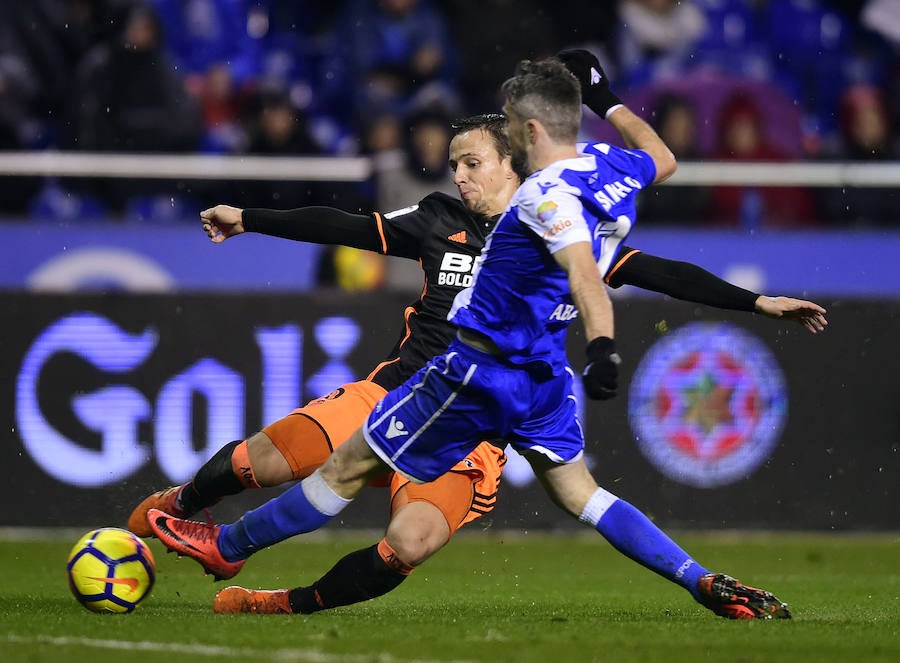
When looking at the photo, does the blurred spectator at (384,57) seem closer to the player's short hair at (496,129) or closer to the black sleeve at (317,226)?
the player's short hair at (496,129)

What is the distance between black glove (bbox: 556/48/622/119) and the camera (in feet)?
20.3

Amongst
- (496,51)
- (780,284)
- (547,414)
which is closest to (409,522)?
(547,414)

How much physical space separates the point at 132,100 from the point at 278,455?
6224 millimetres

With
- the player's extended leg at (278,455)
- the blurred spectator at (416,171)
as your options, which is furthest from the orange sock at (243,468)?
the blurred spectator at (416,171)

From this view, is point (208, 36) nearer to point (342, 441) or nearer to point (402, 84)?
point (402, 84)

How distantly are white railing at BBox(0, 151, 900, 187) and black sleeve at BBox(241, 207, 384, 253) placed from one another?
15.6 feet

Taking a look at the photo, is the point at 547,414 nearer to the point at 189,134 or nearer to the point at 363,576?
the point at 363,576

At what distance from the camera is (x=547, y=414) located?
19.1 ft

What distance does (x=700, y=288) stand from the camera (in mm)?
6238

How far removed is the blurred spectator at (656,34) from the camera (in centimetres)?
1348

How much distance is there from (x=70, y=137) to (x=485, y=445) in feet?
22.6

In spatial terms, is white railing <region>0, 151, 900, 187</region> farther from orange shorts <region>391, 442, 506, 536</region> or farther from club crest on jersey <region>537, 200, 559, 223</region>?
club crest on jersey <region>537, 200, 559, 223</region>

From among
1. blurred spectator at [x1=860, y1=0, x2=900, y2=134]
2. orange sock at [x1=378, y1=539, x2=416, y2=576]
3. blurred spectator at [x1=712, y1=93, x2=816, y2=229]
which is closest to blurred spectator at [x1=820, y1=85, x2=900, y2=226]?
blurred spectator at [x1=712, y1=93, x2=816, y2=229]

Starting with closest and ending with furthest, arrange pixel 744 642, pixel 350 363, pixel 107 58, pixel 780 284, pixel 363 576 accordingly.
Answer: pixel 744 642 → pixel 363 576 → pixel 350 363 → pixel 780 284 → pixel 107 58
